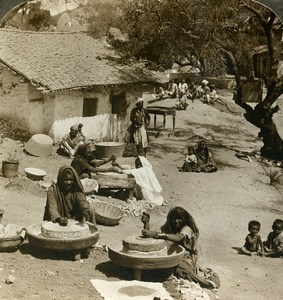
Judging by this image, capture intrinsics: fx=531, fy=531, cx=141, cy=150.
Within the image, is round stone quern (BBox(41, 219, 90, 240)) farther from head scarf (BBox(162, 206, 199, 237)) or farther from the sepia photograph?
head scarf (BBox(162, 206, 199, 237))

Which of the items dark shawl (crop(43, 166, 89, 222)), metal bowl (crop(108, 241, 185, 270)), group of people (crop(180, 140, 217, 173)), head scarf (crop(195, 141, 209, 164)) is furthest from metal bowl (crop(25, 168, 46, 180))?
head scarf (crop(195, 141, 209, 164))

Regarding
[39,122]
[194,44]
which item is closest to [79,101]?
[39,122]

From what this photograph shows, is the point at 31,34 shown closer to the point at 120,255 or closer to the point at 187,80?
the point at 187,80

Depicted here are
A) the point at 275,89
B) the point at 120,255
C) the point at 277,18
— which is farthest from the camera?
the point at 275,89

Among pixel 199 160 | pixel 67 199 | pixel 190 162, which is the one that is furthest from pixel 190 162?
pixel 67 199

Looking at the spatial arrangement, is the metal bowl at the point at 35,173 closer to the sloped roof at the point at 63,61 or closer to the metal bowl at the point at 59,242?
the metal bowl at the point at 59,242

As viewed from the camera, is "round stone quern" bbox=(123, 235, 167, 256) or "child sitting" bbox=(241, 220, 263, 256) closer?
"round stone quern" bbox=(123, 235, 167, 256)
